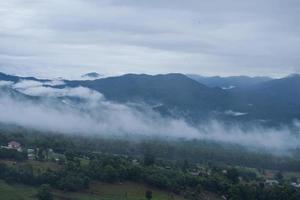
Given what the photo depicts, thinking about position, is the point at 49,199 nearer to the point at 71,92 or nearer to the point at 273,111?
the point at 273,111

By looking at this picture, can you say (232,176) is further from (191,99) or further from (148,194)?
(191,99)

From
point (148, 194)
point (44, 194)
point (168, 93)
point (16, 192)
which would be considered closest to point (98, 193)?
point (148, 194)

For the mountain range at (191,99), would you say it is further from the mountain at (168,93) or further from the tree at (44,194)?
the tree at (44,194)

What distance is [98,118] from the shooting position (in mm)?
146625

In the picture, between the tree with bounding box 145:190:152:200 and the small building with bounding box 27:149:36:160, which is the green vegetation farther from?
the small building with bounding box 27:149:36:160

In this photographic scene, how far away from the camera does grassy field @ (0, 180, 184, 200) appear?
41.4 meters

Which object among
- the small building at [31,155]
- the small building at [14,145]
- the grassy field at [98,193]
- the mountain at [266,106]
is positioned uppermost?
the mountain at [266,106]

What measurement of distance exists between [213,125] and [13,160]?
3872 inches

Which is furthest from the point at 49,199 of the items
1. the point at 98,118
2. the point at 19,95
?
the point at 19,95

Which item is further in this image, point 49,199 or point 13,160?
point 13,160

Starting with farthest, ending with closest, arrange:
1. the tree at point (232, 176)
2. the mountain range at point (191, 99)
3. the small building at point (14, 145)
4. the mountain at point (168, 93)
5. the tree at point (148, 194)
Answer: the mountain at point (168, 93) → the mountain range at point (191, 99) → the small building at point (14, 145) → the tree at point (232, 176) → the tree at point (148, 194)

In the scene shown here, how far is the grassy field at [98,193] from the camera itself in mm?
41381

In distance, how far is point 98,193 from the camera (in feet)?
147

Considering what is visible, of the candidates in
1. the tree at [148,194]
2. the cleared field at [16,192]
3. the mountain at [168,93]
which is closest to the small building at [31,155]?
the cleared field at [16,192]
